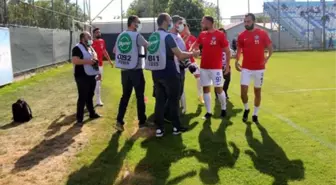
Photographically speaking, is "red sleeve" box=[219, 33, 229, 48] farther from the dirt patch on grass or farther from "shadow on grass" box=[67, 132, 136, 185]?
the dirt patch on grass

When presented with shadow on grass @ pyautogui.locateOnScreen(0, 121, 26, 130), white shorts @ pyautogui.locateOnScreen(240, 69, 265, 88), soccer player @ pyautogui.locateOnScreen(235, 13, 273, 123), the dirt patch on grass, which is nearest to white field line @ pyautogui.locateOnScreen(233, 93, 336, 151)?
soccer player @ pyautogui.locateOnScreen(235, 13, 273, 123)

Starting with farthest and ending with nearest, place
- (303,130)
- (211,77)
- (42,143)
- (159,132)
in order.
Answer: (211,77) < (303,130) < (159,132) < (42,143)

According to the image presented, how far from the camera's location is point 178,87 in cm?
672

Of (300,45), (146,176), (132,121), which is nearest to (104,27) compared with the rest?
(300,45)

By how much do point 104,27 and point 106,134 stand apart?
1346 inches

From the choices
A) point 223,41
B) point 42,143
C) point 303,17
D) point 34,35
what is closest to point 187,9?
point 303,17

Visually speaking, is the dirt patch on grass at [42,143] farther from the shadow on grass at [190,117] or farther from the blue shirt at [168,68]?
the shadow on grass at [190,117]

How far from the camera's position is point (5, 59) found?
46.9ft

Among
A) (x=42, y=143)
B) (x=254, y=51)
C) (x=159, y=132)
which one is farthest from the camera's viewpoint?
(x=254, y=51)

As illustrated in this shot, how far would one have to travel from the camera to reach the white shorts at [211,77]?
800 cm

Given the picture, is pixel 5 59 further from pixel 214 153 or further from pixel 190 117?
pixel 214 153

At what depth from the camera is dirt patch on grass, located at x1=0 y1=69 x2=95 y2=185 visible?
521cm

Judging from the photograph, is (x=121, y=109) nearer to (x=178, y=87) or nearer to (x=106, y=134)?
(x=106, y=134)

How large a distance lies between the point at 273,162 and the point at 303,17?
154 feet
